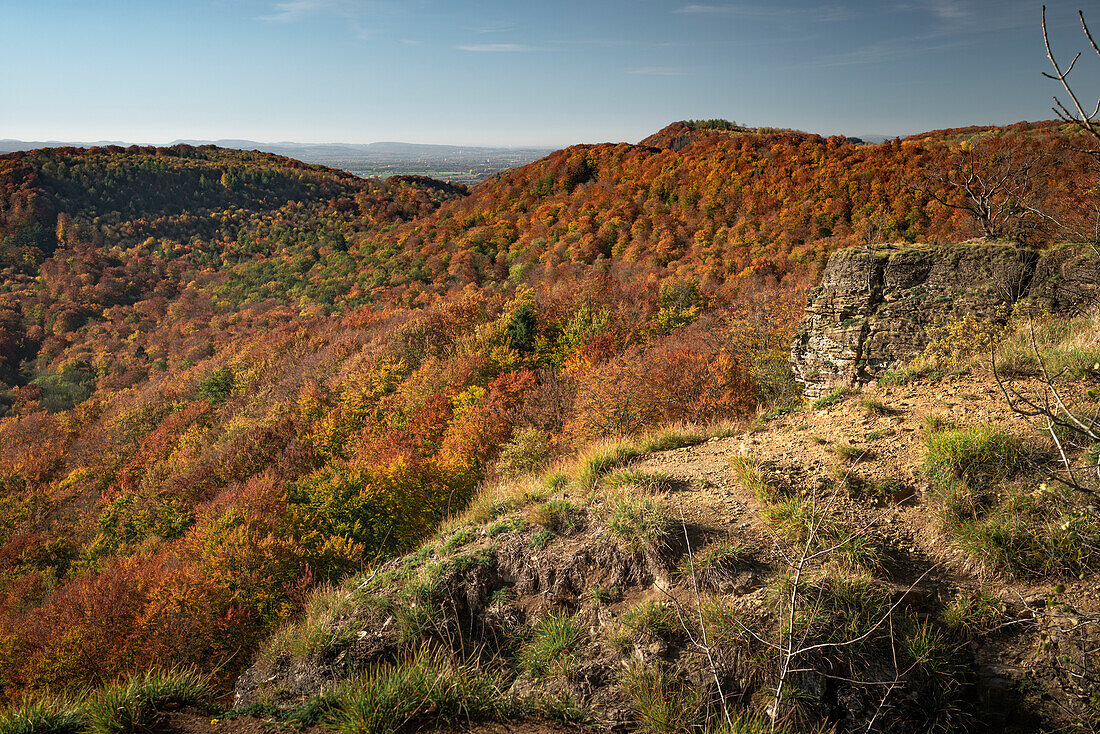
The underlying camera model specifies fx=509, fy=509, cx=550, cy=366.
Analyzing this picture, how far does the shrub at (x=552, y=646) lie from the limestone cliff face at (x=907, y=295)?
9.17m

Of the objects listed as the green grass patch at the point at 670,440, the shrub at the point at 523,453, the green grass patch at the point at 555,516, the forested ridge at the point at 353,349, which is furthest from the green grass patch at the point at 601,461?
the shrub at the point at 523,453

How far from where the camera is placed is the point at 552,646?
549cm

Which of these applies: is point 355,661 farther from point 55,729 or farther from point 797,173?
point 797,173

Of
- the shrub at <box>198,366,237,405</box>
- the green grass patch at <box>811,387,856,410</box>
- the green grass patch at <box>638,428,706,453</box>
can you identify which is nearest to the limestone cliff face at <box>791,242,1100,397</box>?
the green grass patch at <box>811,387,856,410</box>

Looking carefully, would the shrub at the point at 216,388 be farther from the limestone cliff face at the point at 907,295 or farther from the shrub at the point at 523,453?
the limestone cliff face at the point at 907,295

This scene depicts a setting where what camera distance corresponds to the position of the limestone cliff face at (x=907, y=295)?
10562 mm

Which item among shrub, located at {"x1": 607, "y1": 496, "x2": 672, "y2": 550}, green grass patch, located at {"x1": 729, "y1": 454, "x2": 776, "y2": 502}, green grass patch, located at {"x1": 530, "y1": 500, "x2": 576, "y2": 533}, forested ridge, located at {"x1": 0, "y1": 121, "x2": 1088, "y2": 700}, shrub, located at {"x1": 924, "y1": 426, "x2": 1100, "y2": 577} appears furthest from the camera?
forested ridge, located at {"x1": 0, "y1": 121, "x2": 1088, "y2": 700}

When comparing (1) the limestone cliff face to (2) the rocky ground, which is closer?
(2) the rocky ground

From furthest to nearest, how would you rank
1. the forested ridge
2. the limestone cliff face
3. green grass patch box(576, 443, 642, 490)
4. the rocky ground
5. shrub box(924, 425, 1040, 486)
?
the forested ridge < the limestone cliff face < green grass patch box(576, 443, 642, 490) < shrub box(924, 425, 1040, 486) < the rocky ground

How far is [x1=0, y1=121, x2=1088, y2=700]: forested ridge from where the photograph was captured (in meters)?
23.2

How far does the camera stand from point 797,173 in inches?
2334

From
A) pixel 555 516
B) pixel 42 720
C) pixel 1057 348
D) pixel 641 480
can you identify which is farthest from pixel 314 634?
pixel 1057 348

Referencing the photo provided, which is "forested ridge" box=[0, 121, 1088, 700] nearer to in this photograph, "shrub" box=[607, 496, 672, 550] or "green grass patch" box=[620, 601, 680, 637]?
"shrub" box=[607, 496, 672, 550]

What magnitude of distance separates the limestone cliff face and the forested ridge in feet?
9.70
